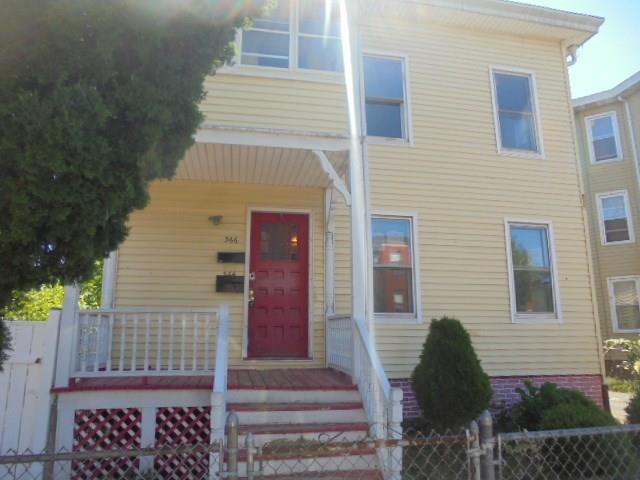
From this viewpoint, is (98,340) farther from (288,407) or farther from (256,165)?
(256,165)

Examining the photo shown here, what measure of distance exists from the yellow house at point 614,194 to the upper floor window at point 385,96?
10498mm

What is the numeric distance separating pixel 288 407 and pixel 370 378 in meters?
0.91

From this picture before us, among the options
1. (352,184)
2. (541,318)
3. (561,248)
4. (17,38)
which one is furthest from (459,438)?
(561,248)

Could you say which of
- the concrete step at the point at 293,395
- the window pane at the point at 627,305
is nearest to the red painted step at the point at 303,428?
the concrete step at the point at 293,395

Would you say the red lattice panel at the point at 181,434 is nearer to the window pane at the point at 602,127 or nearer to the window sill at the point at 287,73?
the window sill at the point at 287,73

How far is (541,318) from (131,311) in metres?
6.20

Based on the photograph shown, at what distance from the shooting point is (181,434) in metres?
5.18

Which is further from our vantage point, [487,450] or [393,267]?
[393,267]

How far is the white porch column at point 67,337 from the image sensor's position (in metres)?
5.09

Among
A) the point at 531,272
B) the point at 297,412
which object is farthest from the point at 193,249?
the point at 531,272

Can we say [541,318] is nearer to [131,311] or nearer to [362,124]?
[362,124]

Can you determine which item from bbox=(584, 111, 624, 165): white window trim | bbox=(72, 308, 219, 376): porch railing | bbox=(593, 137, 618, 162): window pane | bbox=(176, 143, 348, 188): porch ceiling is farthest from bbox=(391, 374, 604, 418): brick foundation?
bbox=(593, 137, 618, 162): window pane

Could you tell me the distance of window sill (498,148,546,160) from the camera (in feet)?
27.6

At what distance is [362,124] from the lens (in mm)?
6609
